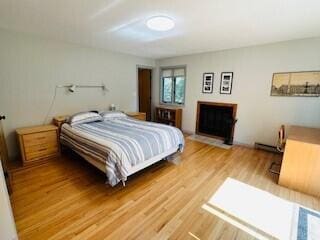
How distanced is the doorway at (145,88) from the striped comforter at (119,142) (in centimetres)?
288

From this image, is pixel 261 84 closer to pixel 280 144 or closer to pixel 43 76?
pixel 280 144

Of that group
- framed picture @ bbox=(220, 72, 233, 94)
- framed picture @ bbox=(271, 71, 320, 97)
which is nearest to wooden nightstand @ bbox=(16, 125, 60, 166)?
framed picture @ bbox=(220, 72, 233, 94)

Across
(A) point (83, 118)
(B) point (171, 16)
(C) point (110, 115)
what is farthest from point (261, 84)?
(A) point (83, 118)

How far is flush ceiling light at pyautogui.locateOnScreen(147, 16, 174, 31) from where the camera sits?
2.30 m

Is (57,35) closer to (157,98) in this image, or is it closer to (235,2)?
(235,2)

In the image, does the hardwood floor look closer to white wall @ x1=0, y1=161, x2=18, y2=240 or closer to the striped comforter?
the striped comforter

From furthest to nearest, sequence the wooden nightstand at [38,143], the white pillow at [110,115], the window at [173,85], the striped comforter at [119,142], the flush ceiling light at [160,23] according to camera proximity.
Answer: the window at [173,85] < the white pillow at [110,115] < the wooden nightstand at [38,143] < the flush ceiling light at [160,23] < the striped comforter at [119,142]

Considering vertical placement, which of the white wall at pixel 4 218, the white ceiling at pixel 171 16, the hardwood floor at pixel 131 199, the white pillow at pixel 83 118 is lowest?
the hardwood floor at pixel 131 199

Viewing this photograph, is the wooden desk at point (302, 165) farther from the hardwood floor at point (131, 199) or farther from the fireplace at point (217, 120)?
the fireplace at point (217, 120)

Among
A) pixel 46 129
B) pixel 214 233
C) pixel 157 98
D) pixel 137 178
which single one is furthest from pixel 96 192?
pixel 157 98

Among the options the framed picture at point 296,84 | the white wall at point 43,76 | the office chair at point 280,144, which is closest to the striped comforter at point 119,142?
the white wall at point 43,76

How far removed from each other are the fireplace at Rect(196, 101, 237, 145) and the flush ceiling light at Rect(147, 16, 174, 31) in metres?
2.63

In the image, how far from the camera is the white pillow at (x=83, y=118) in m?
3.36

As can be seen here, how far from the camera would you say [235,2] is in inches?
73.1
